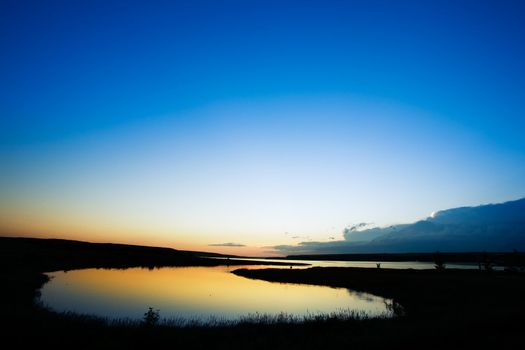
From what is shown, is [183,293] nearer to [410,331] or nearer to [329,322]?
[329,322]

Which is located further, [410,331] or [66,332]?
[410,331]

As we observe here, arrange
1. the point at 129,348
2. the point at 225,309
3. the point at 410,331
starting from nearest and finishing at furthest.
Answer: the point at 129,348
the point at 410,331
the point at 225,309

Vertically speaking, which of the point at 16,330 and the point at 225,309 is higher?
the point at 16,330

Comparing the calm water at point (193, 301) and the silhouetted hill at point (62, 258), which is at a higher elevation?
the silhouetted hill at point (62, 258)

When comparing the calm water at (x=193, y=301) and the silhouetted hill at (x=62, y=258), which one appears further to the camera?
the silhouetted hill at (x=62, y=258)

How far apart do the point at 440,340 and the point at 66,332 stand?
1618 cm

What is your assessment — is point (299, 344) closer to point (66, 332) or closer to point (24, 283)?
point (66, 332)

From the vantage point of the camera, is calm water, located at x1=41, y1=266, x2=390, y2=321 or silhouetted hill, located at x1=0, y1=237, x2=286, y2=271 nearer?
calm water, located at x1=41, y1=266, x2=390, y2=321

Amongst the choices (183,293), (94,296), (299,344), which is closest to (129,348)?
(299,344)

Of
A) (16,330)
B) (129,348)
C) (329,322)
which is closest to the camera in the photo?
(129,348)

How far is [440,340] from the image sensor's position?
14.8 meters

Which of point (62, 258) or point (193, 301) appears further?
point (62, 258)

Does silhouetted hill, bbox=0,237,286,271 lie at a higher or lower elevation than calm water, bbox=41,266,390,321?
higher

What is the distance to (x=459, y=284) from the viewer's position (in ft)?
133
